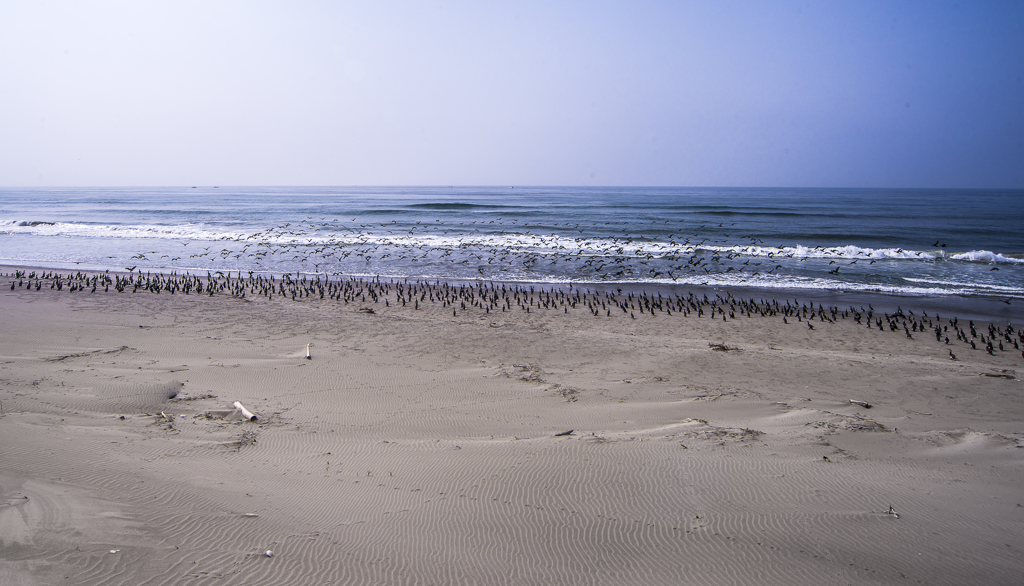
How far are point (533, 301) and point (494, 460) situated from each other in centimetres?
1028

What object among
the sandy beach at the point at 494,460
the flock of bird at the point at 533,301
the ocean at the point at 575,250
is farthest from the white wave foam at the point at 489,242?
the sandy beach at the point at 494,460

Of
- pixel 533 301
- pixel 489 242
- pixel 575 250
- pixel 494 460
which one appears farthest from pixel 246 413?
pixel 489 242

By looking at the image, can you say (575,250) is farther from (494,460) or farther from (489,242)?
(494,460)

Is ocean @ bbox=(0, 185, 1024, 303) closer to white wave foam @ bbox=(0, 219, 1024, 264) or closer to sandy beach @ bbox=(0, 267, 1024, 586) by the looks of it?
white wave foam @ bbox=(0, 219, 1024, 264)

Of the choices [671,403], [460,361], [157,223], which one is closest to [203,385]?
[460,361]

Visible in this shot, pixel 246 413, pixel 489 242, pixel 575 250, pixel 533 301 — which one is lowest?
pixel 246 413

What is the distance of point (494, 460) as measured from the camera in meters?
5.60

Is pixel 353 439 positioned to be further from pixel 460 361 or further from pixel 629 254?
pixel 629 254

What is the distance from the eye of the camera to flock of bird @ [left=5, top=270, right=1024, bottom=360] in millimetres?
13430

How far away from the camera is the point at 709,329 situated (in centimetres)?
1271

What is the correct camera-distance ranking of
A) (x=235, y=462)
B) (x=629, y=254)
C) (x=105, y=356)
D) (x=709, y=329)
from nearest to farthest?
(x=235, y=462)
(x=105, y=356)
(x=709, y=329)
(x=629, y=254)

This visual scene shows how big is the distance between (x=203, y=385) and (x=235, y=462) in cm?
288

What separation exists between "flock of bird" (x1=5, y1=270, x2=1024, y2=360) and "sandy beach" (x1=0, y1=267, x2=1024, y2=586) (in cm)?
267

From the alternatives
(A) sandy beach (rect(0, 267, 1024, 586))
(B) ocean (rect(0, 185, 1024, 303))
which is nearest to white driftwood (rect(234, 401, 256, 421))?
(A) sandy beach (rect(0, 267, 1024, 586))
